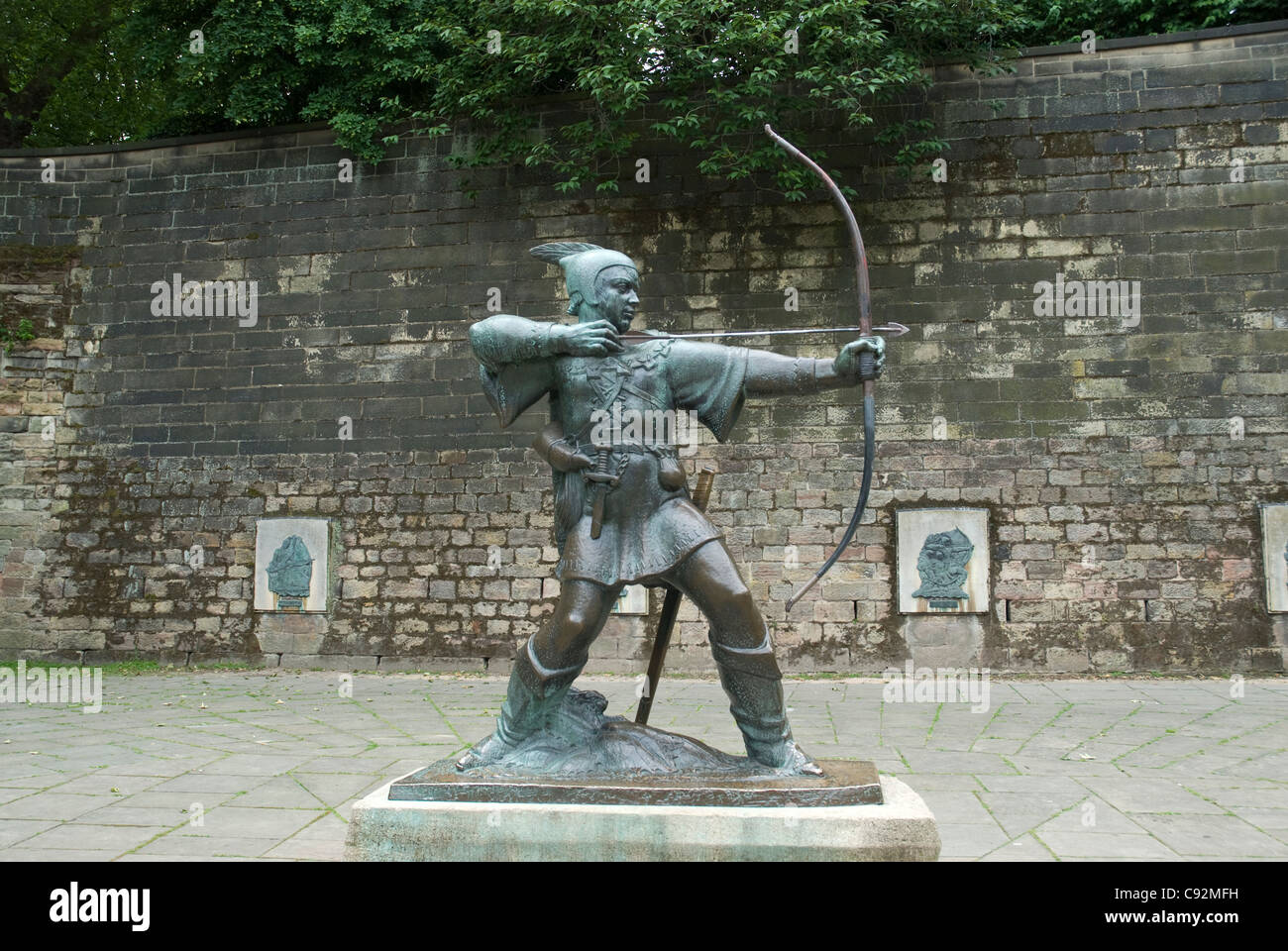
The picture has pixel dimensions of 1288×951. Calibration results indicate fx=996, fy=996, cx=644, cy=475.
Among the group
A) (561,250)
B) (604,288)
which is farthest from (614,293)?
(561,250)

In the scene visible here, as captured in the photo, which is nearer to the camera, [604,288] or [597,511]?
[597,511]

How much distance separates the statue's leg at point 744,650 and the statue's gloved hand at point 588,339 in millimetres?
764

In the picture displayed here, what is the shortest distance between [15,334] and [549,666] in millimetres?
9522

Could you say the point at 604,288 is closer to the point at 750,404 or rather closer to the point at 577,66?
the point at 750,404

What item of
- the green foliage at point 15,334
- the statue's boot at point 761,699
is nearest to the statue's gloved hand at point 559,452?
the statue's boot at point 761,699

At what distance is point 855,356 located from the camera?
3266 millimetres

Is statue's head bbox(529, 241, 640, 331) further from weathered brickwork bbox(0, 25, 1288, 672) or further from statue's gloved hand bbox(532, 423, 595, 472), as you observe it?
weathered brickwork bbox(0, 25, 1288, 672)

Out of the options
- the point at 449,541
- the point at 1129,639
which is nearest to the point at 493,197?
the point at 449,541

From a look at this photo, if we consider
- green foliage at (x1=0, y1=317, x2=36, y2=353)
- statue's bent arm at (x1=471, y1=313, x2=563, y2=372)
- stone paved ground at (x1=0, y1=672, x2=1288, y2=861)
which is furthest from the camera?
green foliage at (x1=0, y1=317, x2=36, y2=353)

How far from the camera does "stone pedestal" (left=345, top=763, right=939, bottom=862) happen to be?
→ 2900 millimetres

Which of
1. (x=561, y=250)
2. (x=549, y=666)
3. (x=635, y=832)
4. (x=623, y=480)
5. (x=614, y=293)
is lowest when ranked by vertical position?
(x=635, y=832)

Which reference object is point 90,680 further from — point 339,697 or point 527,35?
point 527,35

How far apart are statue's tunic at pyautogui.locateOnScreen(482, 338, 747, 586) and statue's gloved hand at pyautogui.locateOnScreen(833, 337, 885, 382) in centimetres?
37

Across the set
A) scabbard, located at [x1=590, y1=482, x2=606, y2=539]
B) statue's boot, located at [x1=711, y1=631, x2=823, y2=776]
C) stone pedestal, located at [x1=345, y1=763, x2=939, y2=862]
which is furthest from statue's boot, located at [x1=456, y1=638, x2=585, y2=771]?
statue's boot, located at [x1=711, y1=631, x2=823, y2=776]
